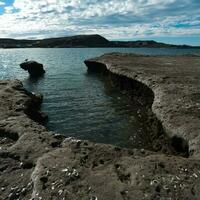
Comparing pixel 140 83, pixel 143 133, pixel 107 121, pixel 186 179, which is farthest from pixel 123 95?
pixel 186 179

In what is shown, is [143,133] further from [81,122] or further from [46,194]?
[46,194]

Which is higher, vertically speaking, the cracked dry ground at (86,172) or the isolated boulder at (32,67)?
the cracked dry ground at (86,172)

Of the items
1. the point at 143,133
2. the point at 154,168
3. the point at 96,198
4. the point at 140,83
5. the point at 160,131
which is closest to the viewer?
the point at 96,198

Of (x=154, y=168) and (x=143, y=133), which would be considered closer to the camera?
(x=154, y=168)

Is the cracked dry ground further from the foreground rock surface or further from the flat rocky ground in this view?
the foreground rock surface

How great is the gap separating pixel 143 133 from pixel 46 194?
13588 millimetres

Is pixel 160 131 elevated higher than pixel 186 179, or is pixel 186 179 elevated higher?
pixel 186 179

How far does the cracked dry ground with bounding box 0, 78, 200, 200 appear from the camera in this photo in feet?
38.5

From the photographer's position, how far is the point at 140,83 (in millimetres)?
35000

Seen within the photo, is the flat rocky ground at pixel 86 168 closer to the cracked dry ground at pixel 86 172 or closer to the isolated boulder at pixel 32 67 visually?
the cracked dry ground at pixel 86 172

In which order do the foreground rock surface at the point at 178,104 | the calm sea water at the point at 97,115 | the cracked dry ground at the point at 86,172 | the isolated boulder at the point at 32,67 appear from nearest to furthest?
the cracked dry ground at the point at 86,172 → the foreground rock surface at the point at 178,104 → the calm sea water at the point at 97,115 → the isolated boulder at the point at 32,67

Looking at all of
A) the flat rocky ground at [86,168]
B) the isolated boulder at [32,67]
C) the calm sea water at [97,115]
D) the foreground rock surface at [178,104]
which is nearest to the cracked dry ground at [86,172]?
the flat rocky ground at [86,168]

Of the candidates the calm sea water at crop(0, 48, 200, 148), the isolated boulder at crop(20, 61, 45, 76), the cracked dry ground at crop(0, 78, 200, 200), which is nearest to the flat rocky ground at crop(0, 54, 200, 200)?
the cracked dry ground at crop(0, 78, 200, 200)

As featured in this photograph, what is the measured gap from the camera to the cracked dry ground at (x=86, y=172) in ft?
38.5
